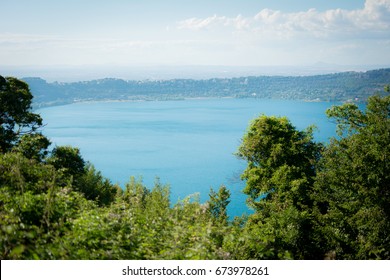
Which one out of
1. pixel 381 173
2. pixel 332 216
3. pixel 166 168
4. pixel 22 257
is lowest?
pixel 166 168

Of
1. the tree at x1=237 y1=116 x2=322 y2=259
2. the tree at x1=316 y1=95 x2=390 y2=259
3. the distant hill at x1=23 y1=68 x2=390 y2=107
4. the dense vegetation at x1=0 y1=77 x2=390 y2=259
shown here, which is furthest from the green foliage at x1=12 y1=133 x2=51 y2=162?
the distant hill at x1=23 y1=68 x2=390 y2=107

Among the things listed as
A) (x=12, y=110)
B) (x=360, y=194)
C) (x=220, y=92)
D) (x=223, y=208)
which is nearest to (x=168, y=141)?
(x=12, y=110)

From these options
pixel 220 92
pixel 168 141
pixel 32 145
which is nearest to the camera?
pixel 32 145

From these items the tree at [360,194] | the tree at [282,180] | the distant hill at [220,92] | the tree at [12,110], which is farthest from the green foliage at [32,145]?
the distant hill at [220,92]

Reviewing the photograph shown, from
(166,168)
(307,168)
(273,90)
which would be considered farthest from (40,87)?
(307,168)

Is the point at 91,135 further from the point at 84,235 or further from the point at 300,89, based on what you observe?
the point at 300,89

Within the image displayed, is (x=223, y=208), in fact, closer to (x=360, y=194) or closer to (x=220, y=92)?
(x=360, y=194)

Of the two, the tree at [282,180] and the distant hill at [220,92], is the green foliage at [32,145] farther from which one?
the distant hill at [220,92]
